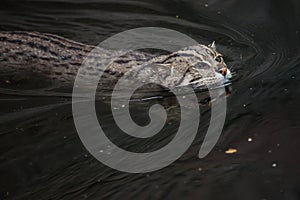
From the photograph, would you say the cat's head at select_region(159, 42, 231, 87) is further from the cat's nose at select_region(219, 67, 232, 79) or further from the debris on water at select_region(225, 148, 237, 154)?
the debris on water at select_region(225, 148, 237, 154)

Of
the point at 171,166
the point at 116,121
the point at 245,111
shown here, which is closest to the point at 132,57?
the point at 116,121

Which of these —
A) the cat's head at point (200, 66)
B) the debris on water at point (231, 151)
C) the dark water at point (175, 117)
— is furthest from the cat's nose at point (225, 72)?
the debris on water at point (231, 151)

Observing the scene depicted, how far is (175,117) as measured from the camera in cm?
496

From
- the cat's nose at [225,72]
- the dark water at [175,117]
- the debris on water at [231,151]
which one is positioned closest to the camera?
the dark water at [175,117]

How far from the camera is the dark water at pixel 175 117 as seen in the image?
3.93m

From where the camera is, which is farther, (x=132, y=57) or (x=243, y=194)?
(x=132, y=57)

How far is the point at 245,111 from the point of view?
4.89 m

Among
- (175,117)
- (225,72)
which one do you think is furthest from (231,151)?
(225,72)

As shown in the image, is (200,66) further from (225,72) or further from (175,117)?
(175,117)

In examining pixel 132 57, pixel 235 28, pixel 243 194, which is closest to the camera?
pixel 243 194

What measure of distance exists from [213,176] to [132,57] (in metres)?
2.46

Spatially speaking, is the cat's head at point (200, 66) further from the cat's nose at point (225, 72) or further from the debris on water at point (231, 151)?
the debris on water at point (231, 151)

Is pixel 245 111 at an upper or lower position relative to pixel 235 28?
lower

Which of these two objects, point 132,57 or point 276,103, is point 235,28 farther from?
point 276,103
